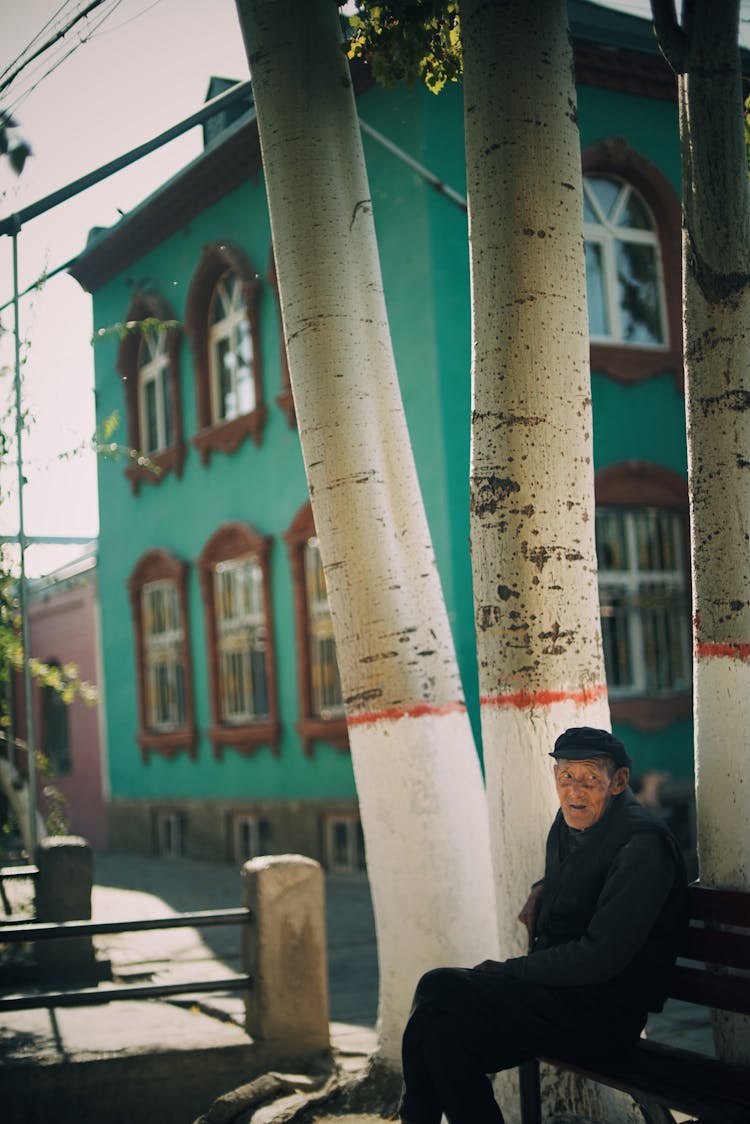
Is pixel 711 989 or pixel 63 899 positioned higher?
pixel 711 989

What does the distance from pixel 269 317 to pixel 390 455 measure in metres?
10.7

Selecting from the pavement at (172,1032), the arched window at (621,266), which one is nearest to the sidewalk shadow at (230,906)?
the pavement at (172,1032)

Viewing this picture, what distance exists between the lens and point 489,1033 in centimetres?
416

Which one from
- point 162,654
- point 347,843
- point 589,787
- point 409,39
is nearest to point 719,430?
point 589,787

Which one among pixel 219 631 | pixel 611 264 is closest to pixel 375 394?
pixel 611 264

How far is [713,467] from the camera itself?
186 inches

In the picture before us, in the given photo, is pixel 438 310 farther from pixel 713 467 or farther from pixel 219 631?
pixel 713 467

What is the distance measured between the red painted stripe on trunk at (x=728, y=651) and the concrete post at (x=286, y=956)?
8.62ft

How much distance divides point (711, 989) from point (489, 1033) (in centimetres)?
71

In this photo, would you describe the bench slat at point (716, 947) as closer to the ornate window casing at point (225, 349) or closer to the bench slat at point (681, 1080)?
the bench slat at point (681, 1080)

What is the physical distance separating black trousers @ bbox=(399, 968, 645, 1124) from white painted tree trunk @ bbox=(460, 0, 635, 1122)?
2.26 ft

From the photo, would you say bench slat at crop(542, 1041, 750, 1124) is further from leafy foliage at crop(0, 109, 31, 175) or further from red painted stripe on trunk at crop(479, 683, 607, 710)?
leafy foliage at crop(0, 109, 31, 175)

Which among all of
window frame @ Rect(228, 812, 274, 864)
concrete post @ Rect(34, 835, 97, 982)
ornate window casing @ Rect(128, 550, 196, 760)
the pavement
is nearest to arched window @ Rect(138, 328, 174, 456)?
ornate window casing @ Rect(128, 550, 196, 760)

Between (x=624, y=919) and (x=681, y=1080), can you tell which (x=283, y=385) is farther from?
(x=681, y=1080)
